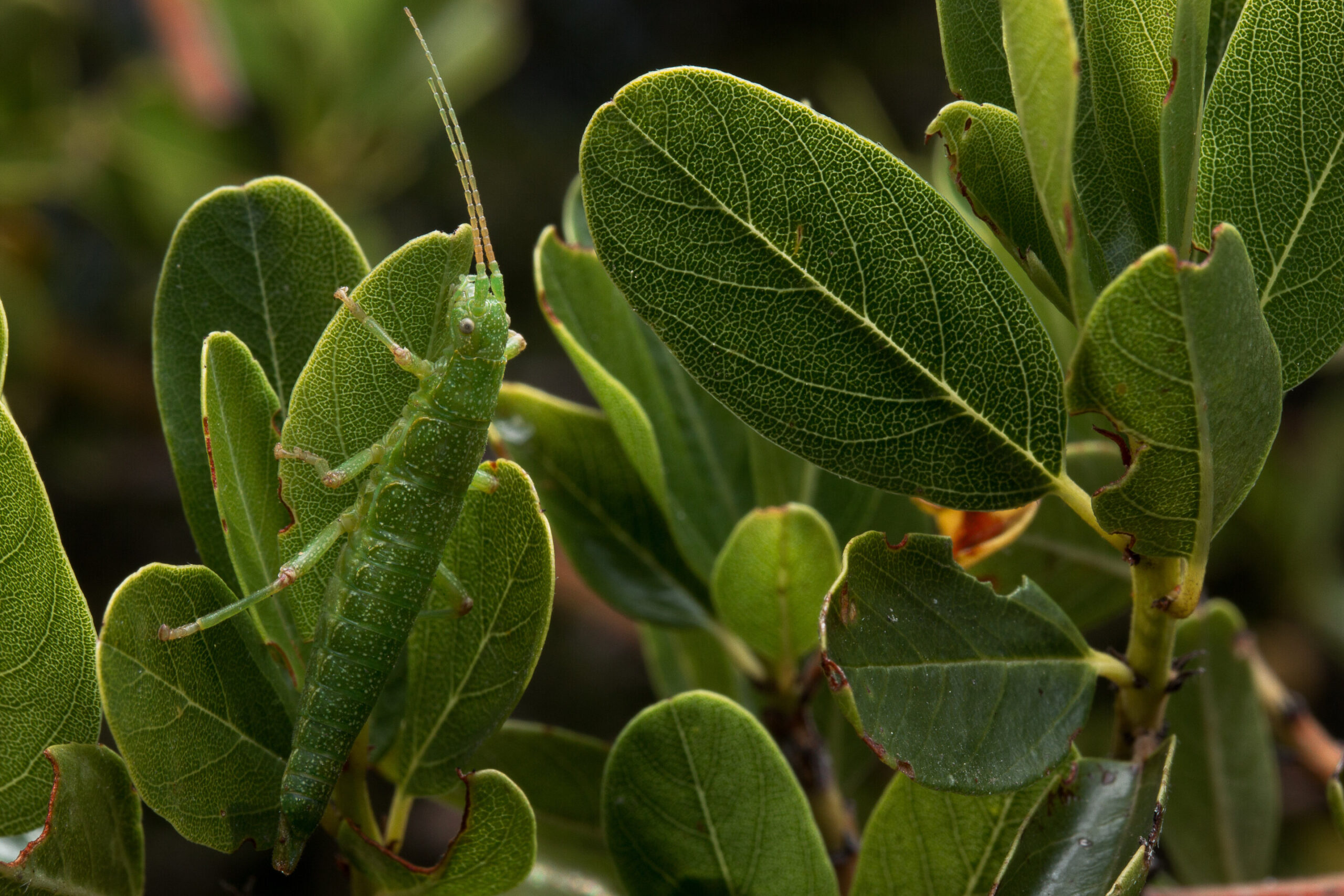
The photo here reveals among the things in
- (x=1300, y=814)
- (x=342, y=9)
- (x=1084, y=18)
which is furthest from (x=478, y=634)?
(x=1300, y=814)

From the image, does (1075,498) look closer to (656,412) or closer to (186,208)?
(656,412)

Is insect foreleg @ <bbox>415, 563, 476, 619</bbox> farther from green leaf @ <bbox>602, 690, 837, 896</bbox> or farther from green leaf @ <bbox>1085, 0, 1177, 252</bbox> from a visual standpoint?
green leaf @ <bbox>1085, 0, 1177, 252</bbox>

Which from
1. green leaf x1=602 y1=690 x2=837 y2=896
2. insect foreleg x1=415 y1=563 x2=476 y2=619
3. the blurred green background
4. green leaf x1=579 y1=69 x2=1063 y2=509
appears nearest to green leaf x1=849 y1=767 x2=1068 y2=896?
green leaf x1=602 y1=690 x2=837 y2=896

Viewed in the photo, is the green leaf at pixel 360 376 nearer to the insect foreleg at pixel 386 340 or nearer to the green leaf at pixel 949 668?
the insect foreleg at pixel 386 340

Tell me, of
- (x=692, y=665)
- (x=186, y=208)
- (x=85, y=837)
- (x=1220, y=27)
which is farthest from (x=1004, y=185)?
(x=186, y=208)

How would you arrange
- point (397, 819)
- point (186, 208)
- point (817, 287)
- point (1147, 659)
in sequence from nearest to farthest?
point (817, 287), point (1147, 659), point (397, 819), point (186, 208)

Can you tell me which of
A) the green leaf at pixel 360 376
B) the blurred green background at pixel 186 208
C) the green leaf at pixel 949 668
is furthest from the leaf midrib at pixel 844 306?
the blurred green background at pixel 186 208

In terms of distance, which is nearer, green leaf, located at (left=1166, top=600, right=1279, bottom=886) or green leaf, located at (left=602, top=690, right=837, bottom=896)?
green leaf, located at (left=602, top=690, right=837, bottom=896)

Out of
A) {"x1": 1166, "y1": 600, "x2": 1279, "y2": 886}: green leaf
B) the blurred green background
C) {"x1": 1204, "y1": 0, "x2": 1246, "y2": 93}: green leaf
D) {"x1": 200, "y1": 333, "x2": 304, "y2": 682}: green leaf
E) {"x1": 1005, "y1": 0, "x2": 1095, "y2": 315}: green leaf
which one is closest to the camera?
{"x1": 1005, "y1": 0, "x2": 1095, "y2": 315}: green leaf
